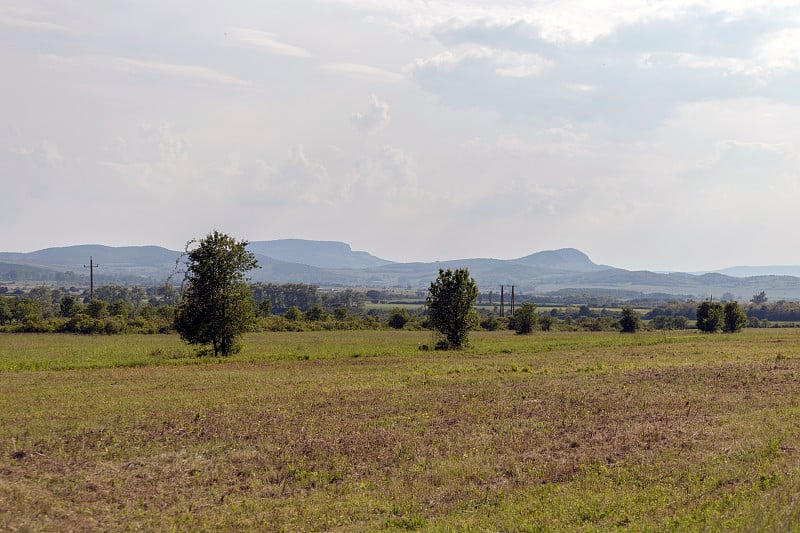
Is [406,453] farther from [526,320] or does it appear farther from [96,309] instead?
[96,309]

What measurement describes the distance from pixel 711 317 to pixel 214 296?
235 ft

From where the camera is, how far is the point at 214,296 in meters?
47.1

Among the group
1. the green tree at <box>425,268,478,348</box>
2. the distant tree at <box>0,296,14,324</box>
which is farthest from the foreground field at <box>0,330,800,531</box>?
the distant tree at <box>0,296,14,324</box>

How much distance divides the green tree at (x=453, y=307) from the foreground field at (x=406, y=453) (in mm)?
25751

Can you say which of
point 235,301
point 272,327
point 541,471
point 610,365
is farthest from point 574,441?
point 272,327

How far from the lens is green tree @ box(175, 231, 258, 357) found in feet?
155

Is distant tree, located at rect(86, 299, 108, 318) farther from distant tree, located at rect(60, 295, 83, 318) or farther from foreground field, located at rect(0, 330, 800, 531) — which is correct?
foreground field, located at rect(0, 330, 800, 531)

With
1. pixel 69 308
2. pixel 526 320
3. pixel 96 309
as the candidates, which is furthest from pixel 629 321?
pixel 69 308

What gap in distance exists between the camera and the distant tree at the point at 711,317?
90812mm

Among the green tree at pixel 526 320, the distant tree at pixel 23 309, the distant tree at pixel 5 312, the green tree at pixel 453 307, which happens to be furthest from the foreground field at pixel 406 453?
the distant tree at pixel 23 309

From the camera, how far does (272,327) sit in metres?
94.2

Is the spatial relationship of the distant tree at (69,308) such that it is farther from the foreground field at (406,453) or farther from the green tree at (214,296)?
the foreground field at (406,453)

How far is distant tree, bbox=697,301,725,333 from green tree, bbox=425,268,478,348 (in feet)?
158

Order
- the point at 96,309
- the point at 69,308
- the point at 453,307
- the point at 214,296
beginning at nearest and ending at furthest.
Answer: the point at 214,296 < the point at 453,307 < the point at 96,309 < the point at 69,308
